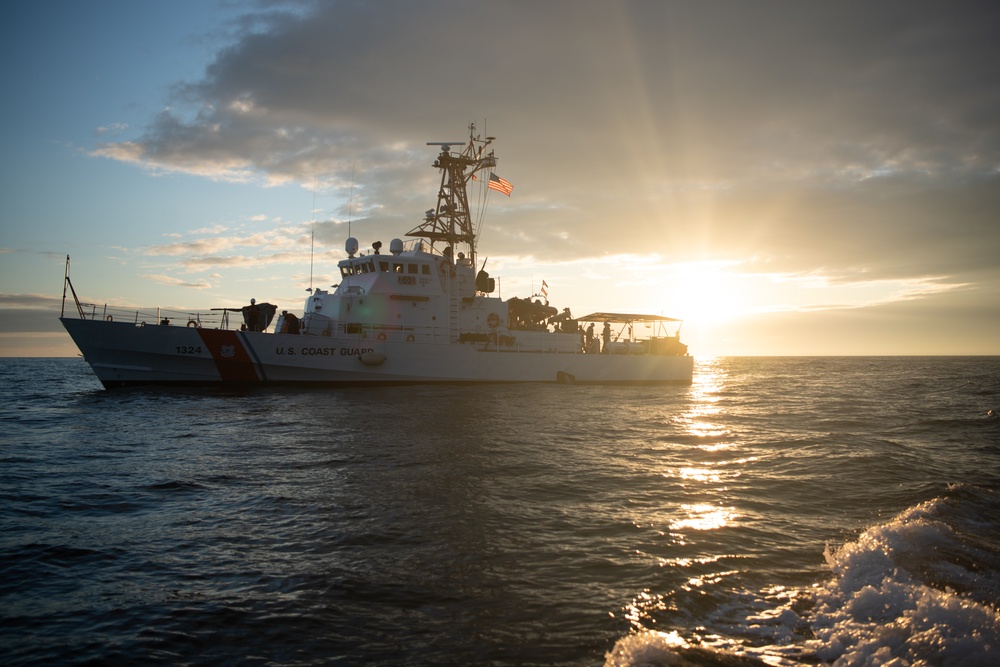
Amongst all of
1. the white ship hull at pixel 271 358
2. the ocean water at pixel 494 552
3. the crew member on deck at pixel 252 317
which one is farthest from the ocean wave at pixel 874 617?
the crew member on deck at pixel 252 317

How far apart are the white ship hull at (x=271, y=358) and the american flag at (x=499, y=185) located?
305 inches

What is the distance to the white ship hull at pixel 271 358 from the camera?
2178 cm

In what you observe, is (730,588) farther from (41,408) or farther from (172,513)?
(41,408)

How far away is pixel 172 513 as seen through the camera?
6.62 meters

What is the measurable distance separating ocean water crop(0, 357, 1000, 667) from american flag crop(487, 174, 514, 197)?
1876 cm

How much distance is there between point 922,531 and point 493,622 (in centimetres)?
473

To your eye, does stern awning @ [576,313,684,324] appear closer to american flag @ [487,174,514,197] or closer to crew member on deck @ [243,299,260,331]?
american flag @ [487,174,514,197]

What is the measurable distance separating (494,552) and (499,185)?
25.0 m

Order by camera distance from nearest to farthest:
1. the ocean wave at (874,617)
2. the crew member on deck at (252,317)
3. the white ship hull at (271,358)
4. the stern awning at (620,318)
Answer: the ocean wave at (874,617)
the white ship hull at (271,358)
the crew member on deck at (252,317)
the stern awning at (620,318)

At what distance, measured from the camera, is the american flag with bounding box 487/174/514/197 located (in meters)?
28.3

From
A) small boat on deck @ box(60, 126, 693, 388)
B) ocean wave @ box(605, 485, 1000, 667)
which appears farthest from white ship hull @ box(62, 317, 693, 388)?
ocean wave @ box(605, 485, 1000, 667)

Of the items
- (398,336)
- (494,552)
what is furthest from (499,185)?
(494,552)

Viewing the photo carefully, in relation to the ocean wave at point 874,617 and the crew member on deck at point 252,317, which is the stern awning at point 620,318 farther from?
the ocean wave at point 874,617

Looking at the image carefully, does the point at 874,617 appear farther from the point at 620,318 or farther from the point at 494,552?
the point at 620,318
